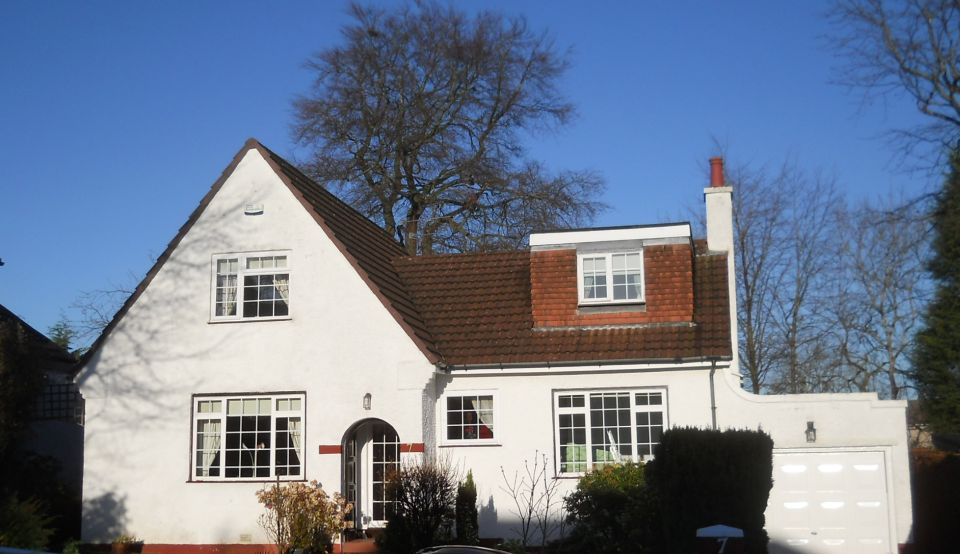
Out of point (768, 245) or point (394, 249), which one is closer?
point (394, 249)

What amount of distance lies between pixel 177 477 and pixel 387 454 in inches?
165

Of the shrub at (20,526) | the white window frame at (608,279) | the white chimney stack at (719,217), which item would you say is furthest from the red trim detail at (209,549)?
the white chimney stack at (719,217)

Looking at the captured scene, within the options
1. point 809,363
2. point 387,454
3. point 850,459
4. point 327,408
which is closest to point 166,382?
point 327,408

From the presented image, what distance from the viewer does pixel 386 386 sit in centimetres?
1948

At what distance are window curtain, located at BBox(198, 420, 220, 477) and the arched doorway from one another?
268 centimetres

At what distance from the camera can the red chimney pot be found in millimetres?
22234

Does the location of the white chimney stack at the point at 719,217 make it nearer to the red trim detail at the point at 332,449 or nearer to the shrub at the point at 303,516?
the red trim detail at the point at 332,449

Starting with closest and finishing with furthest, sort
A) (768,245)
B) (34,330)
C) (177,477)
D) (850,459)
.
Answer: (850,459), (177,477), (34,330), (768,245)

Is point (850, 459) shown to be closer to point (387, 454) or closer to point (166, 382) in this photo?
point (387, 454)

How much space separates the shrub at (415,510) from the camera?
17438mm

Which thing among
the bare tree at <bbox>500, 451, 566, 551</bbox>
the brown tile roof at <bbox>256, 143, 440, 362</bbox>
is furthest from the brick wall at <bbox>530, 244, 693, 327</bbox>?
the bare tree at <bbox>500, 451, 566, 551</bbox>

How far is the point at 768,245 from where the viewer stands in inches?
1323

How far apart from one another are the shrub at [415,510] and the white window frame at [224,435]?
2.83 m

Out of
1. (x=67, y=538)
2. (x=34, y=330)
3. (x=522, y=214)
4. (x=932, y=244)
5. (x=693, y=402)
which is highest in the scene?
(x=522, y=214)
